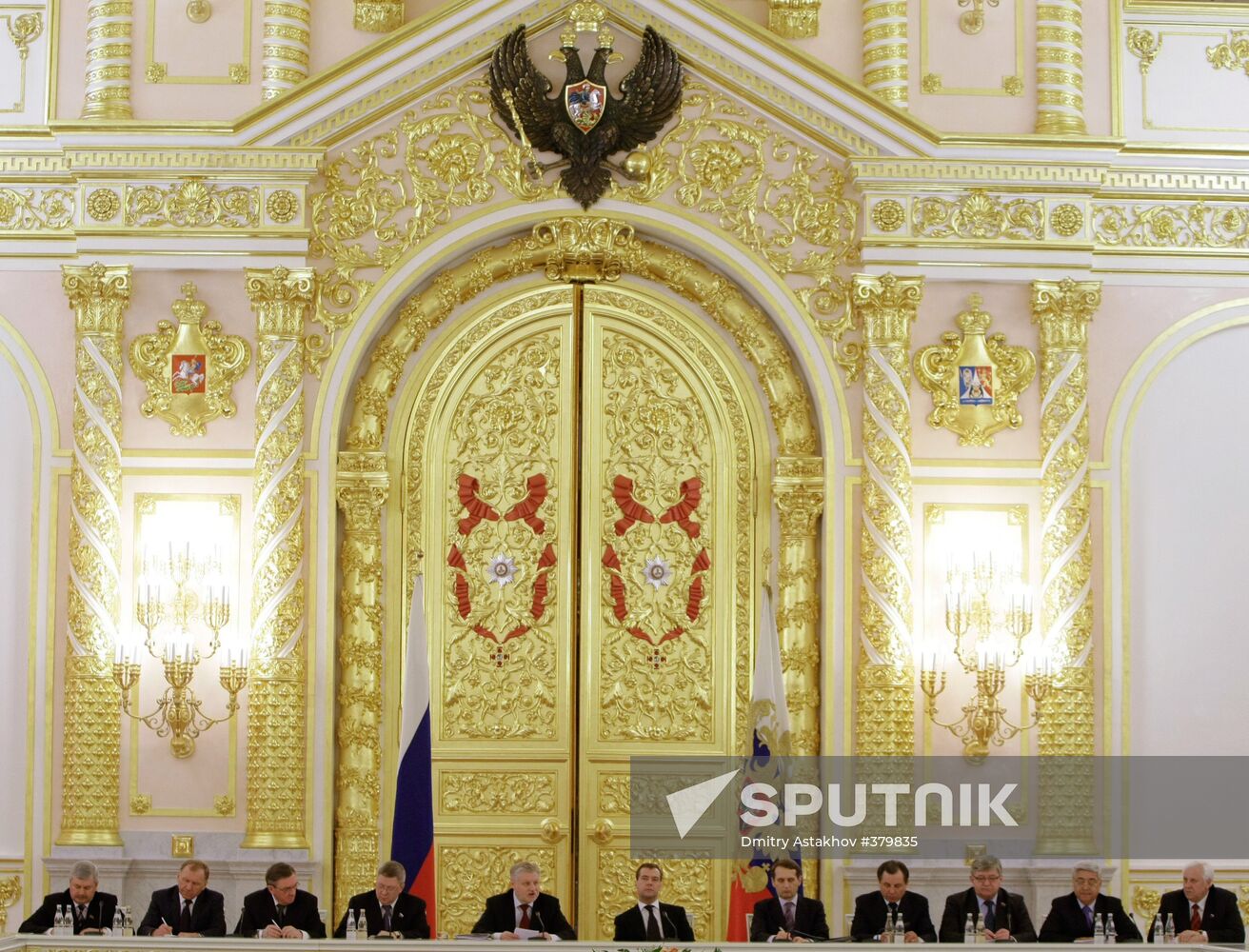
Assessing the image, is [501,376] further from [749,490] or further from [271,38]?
[271,38]

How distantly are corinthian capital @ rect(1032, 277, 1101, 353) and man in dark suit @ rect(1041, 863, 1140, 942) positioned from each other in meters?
3.05

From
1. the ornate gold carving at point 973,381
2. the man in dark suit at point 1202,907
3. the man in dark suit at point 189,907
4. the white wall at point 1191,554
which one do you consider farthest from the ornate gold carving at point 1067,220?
the man in dark suit at point 189,907

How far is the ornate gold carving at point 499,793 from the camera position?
1128cm

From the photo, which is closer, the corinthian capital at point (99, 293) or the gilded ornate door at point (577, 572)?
the corinthian capital at point (99, 293)

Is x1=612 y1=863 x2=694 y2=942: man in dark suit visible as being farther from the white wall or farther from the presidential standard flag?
the white wall

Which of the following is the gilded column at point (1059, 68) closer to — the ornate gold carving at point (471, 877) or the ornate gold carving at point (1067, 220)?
the ornate gold carving at point (1067, 220)

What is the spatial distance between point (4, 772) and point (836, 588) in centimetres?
483

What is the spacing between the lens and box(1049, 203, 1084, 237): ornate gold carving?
11.3 metres

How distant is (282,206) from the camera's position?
36.7 feet

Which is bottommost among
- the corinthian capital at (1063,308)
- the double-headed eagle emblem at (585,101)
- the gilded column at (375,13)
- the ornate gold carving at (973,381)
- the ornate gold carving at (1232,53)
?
the ornate gold carving at (973,381)

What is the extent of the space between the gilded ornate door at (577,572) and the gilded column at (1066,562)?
5.56ft

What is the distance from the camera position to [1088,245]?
1128 cm

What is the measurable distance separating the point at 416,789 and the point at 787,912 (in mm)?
2014

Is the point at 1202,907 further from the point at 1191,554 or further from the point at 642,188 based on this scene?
the point at 642,188
